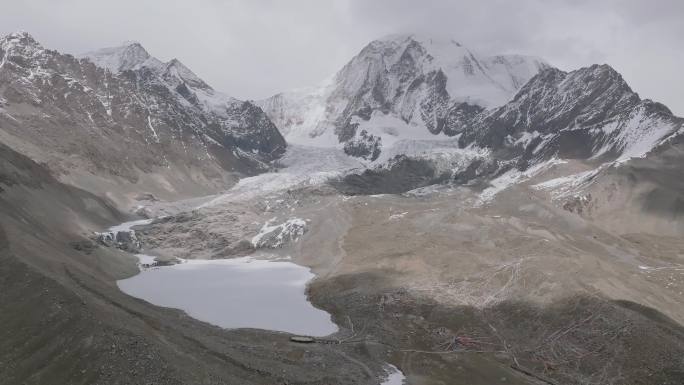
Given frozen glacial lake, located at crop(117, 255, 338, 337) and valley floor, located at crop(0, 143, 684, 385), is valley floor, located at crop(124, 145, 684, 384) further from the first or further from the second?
frozen glacial lake, located at crop(117, 255, 338, 337)

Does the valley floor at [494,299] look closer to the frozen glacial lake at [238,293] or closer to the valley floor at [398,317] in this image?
the valley floor at [398,317]

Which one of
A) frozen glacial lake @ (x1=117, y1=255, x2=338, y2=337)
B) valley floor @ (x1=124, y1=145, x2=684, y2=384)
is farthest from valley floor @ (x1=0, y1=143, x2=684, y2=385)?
frozen glacial lake @ (x1=117, y1=255, x2=338, y2=337)

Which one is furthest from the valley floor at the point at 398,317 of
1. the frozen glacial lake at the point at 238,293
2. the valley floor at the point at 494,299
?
the frozen glacial lake at the point at 238,293

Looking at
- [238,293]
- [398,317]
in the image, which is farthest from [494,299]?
[238,293]

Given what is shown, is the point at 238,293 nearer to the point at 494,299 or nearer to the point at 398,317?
the point at 398,317

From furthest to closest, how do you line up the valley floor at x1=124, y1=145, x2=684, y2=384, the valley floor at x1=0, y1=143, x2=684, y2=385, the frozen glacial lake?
1. the frozen glacial lake
2. the valley floor at x1=124, y1=145, x2=684, y2=384
3. the valley floor at x1=0, y1=143, x2=684, y2=385

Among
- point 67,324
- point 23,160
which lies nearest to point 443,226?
point 23,160

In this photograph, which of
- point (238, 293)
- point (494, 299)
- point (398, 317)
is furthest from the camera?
point (238, 293)

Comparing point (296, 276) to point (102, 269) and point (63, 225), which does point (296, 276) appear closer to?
point (102, 269)
